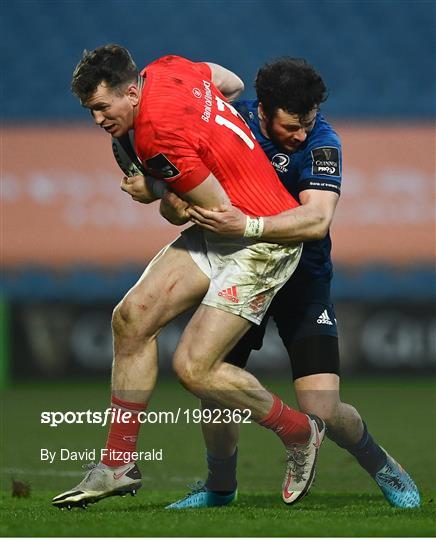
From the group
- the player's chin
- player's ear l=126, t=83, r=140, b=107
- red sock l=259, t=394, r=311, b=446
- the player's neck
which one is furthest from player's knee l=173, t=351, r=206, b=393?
the player's neck

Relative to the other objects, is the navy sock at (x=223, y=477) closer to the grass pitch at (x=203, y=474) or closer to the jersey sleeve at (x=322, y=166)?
the grass pitch at (x=203, y=474)

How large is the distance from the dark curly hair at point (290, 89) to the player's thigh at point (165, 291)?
2.66ft

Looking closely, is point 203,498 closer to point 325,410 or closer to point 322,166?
point 325,410

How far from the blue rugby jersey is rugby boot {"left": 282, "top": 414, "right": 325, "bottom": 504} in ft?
3.19

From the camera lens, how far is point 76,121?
13.9m

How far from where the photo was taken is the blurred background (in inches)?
500

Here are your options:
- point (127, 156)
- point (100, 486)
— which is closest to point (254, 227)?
point (127, 156)

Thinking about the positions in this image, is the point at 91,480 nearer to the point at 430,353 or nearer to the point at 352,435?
Result: the point at 352,435

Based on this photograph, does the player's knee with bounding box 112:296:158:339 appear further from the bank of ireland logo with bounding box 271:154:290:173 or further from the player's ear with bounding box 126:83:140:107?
the bank of ireland logo with bounding box 271:154:290:173

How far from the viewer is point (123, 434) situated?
5531 mm

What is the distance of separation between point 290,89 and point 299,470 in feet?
5.81

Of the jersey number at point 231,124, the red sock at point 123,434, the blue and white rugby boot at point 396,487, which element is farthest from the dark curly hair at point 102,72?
the blue and white rugby boot at point 396,487

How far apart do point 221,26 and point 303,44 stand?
1107 millimetres

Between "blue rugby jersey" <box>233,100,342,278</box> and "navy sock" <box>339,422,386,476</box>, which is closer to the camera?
"blue rugby jersey" <box>233,100,342,278</box>
